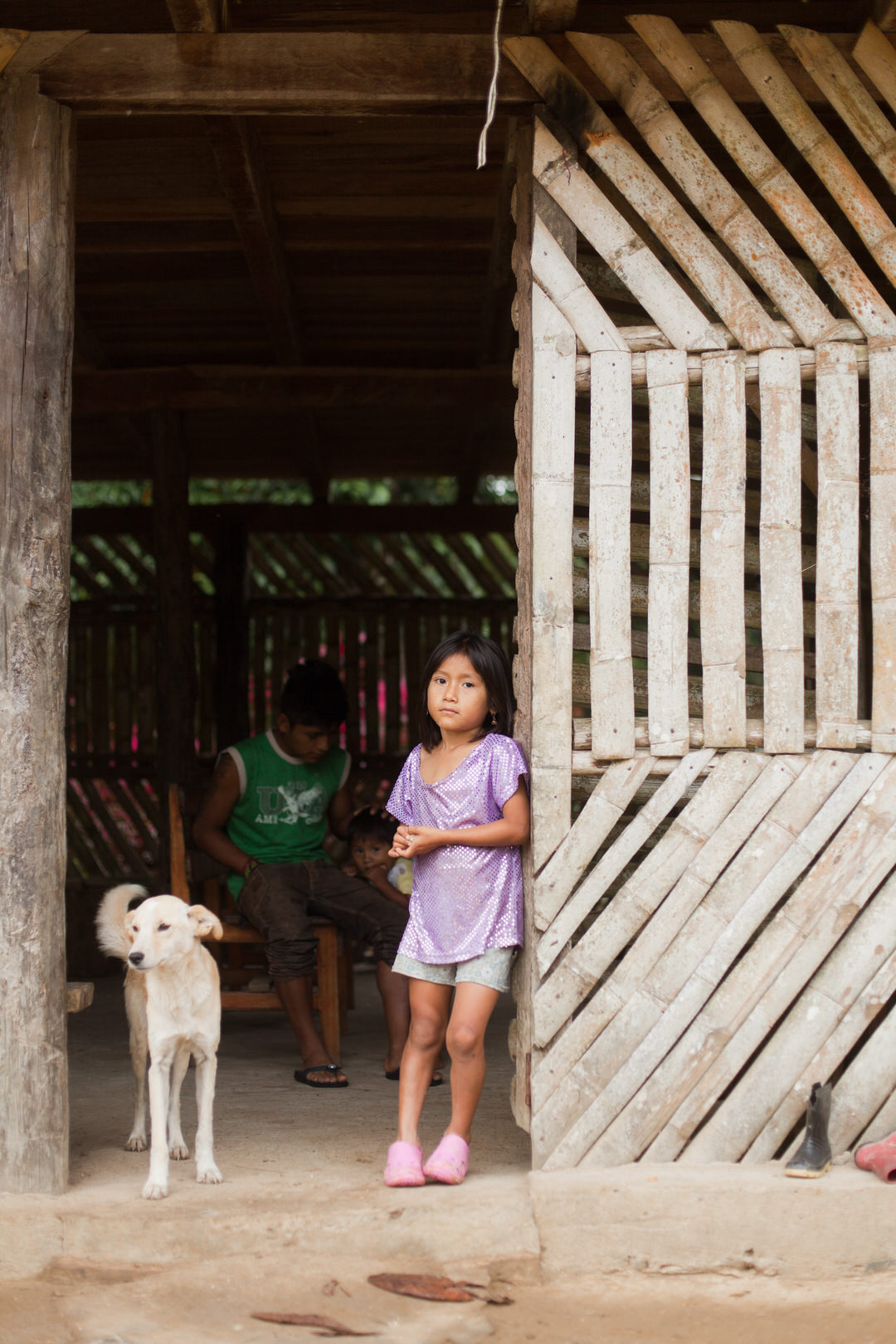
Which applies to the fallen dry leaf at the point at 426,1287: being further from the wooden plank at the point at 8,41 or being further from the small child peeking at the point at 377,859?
the wooden plank at the point at 8,41

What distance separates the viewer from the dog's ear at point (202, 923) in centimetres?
360

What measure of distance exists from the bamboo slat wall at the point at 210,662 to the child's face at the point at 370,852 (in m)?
3.35

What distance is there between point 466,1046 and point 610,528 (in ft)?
5.15

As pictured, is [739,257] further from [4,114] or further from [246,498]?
[246,498]

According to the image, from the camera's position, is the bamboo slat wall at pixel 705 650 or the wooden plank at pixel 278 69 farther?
the wooden plank at pixel 278 69

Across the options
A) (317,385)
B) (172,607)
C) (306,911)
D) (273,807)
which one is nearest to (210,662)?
(172,607)

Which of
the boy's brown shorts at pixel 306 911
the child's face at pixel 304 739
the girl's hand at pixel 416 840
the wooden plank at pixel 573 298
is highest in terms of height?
the wooden plank at pixel 573 298

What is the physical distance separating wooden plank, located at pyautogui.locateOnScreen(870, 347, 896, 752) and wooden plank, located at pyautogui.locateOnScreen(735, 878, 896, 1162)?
531 mm

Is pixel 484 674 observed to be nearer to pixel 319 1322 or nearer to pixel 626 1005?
pixel 626 1005

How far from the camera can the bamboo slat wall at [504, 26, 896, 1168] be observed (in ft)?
11.6

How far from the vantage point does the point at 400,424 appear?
8.35m

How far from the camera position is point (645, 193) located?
3.71m

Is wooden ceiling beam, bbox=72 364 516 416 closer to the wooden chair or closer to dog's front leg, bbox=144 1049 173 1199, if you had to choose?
the wooden chair

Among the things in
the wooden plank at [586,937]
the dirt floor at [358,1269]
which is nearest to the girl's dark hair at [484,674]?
the wooden plank at [586,937]
